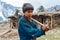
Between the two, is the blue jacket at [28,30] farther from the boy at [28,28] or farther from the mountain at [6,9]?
the mountain at [6,9]

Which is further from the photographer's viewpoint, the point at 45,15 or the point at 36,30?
the point at 45,15

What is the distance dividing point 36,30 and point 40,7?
8779 mm

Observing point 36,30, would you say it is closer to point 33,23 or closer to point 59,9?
point 33,23

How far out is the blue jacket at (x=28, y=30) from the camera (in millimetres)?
3081

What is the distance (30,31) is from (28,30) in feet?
0.11

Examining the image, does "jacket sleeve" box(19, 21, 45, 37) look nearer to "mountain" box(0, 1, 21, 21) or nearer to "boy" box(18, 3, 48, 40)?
"boy" box(18, 3, 48, 40)

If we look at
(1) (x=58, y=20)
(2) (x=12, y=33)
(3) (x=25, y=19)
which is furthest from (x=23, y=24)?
(1) (x=58, y=20)

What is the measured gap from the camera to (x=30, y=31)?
10.2 ft

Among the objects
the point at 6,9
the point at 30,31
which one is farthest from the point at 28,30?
the point at 6,9

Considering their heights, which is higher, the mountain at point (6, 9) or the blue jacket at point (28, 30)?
the blue jacket at point (28, 30)

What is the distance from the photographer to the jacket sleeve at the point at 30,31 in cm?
307

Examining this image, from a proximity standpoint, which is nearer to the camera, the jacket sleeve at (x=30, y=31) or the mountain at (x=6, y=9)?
the jacket sleeve at (x=30, y=31)

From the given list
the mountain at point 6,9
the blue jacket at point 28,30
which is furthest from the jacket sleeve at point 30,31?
the mountain at point 6,9

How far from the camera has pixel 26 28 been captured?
124 inches
